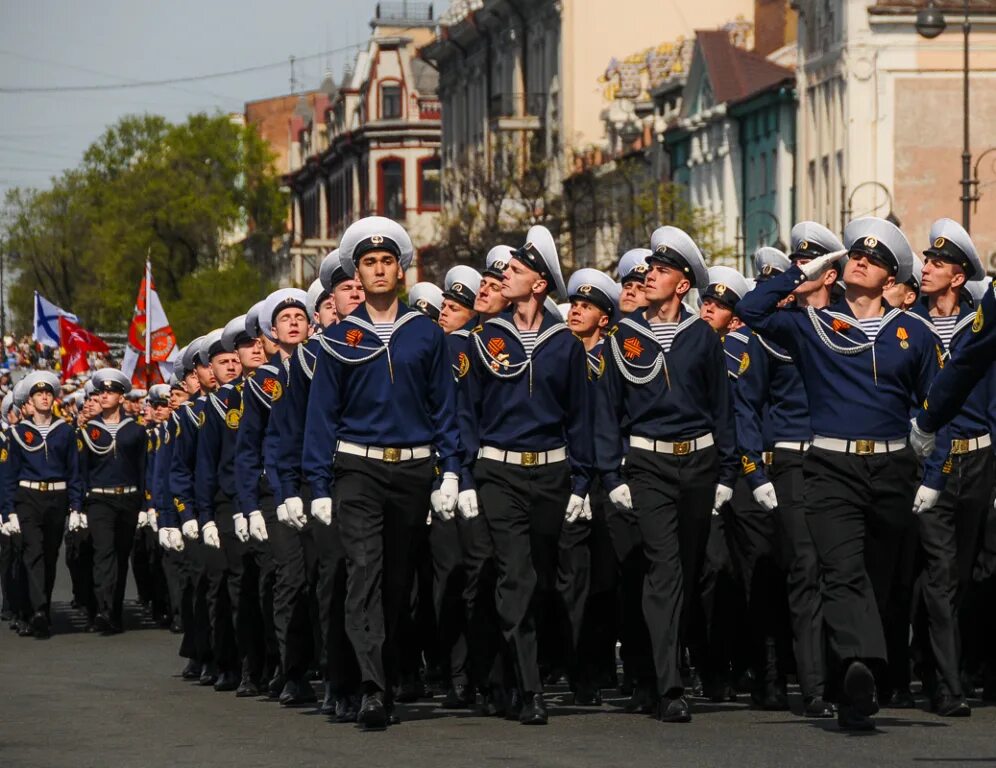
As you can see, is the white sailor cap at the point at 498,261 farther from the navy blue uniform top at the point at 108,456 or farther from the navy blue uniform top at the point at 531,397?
the navy blue uniform top at the point at 108,456

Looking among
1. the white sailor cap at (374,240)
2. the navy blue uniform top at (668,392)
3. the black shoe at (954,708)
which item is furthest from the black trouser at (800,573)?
the white sailor cap at (374,240)

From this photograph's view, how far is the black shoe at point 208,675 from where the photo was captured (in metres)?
16.7

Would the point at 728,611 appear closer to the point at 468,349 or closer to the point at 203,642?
the point at 468,349

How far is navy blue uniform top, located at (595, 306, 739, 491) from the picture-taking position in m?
13.5

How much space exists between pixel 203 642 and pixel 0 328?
11041 centimetres

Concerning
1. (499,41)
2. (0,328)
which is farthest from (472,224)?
(0,328)

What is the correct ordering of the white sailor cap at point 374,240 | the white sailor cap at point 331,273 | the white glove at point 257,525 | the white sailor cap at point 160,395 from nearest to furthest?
1. the white sailor cap at point 374,240
2. the white sailor cap at point 331,273
3. the white glove at point 257,525
4. the white sailor cap at point 160,395

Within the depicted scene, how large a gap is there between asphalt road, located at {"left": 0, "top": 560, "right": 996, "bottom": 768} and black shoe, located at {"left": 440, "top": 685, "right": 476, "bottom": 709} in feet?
0.47

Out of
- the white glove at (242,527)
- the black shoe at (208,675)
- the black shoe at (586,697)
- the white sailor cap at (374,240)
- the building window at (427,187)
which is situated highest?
the building window at (427,187)

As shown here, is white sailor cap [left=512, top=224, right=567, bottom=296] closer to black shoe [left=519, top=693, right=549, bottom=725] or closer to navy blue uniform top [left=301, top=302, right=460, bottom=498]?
navy blue uniform top [left=301, top=302, right=460, bottom=498]

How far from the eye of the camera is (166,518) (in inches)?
715

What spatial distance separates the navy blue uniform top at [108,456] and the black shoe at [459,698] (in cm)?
983

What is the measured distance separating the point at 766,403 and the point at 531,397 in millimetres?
1490

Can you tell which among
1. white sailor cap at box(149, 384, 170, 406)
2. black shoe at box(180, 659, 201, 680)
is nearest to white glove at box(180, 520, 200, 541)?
black shoe at box(180, 659, 201, 680)
